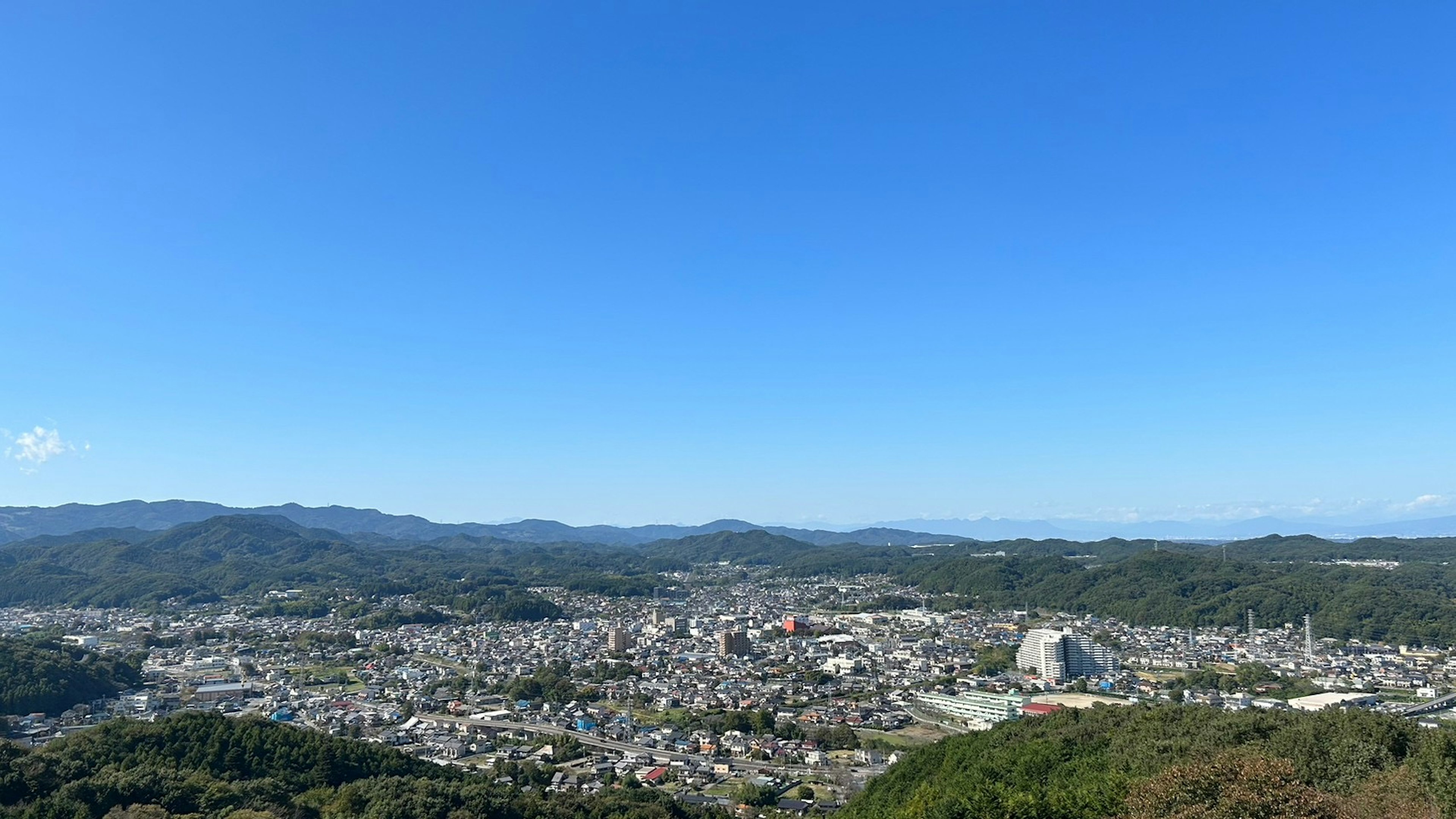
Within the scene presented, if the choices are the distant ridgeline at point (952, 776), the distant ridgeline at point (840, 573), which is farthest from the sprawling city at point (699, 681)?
the distant ridgeline at point (840, 573)

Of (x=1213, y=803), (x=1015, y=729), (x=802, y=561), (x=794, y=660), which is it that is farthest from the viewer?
(x=802, y=561)

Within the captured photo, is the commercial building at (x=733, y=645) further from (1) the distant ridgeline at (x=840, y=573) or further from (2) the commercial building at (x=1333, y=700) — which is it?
(2) the commercial building at (x=1333, y=700)

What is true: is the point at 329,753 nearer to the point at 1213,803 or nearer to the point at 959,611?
the point at 1213,803

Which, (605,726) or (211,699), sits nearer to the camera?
(605,726)

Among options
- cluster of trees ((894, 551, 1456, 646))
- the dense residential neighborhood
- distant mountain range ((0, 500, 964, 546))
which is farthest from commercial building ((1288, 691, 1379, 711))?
distant mountain range ((0, 500, 964, 546))

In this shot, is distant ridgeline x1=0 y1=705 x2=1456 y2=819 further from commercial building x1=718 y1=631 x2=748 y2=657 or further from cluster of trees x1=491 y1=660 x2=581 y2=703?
commercial building x1=718 y1=631 x2=748 y2=657

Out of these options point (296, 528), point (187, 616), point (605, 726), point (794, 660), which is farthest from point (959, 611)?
point (296, 528)
